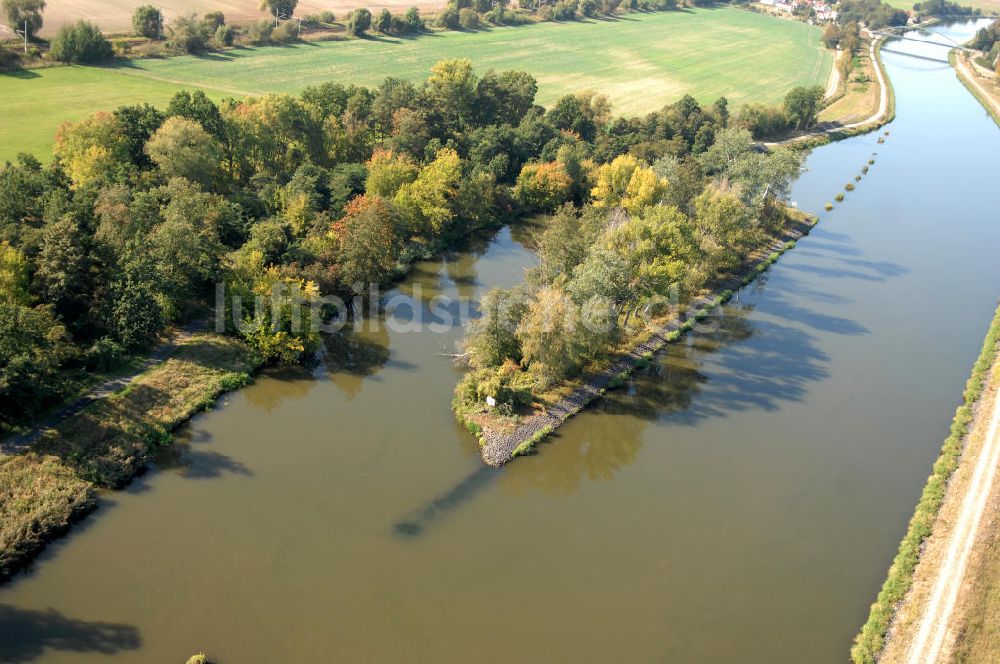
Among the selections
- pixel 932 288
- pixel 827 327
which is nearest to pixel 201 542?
pixel 827 327

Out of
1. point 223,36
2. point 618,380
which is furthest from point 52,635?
point 223,36

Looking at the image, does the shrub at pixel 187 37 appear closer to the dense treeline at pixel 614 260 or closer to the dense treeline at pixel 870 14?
the dense treeline at pixel 614 260

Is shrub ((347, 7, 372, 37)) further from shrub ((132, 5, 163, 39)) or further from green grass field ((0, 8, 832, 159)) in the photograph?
shrub ((132, 5, 163, 39))

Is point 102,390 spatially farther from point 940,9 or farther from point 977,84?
point 940,9

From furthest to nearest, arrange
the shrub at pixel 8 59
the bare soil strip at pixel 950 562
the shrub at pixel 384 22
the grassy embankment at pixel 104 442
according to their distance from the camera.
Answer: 1. the shrub at pixel 384 22
2. the shrub at pixel 8 59
3. the grassy embankment at pixel 104 442
4. the bare soil strip at pixel 950 562

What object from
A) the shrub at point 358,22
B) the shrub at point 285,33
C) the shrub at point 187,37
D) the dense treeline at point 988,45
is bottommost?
the shrub at point 187,37

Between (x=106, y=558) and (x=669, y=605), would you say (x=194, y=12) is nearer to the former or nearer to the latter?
(x=106, y=558)

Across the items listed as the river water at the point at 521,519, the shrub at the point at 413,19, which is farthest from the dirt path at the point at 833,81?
the river water at the point at 521,519
